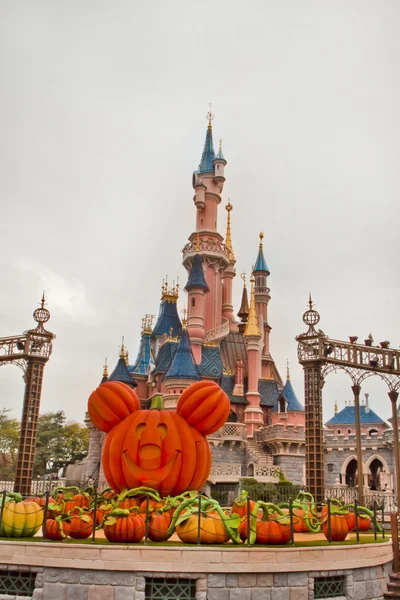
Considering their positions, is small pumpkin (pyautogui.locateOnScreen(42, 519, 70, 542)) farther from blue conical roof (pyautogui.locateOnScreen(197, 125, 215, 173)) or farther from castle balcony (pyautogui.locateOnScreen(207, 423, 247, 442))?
blue conical roof (pyautogui.locateOnScreen(197, 125, 215, 173))

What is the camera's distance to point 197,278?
3434 centimetres

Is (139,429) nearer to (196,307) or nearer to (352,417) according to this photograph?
(196,307)

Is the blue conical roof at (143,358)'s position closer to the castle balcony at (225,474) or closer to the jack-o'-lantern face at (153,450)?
the castle balcony at (225,474)

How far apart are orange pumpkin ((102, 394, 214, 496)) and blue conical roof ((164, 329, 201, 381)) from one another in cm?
1801

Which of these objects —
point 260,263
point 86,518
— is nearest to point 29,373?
point 86,518

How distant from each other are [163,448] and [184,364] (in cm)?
1902

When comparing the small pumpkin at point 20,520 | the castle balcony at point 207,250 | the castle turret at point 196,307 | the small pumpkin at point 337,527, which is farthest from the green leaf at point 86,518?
the castle balcony at point 207,250

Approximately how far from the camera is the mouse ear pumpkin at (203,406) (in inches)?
467

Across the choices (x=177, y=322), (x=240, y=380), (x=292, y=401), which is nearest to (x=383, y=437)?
(x=292, y=401)

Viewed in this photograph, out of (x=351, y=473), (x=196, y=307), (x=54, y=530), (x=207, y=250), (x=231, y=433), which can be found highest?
(x=207, y=250)

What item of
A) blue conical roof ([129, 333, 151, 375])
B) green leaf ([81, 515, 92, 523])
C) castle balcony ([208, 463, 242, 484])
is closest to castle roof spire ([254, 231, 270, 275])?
blue conical roof ([129, 333, 151, 375])

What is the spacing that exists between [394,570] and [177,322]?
2847 cm

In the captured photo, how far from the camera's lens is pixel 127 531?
8.65 metres

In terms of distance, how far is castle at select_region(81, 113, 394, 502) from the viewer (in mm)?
30094
